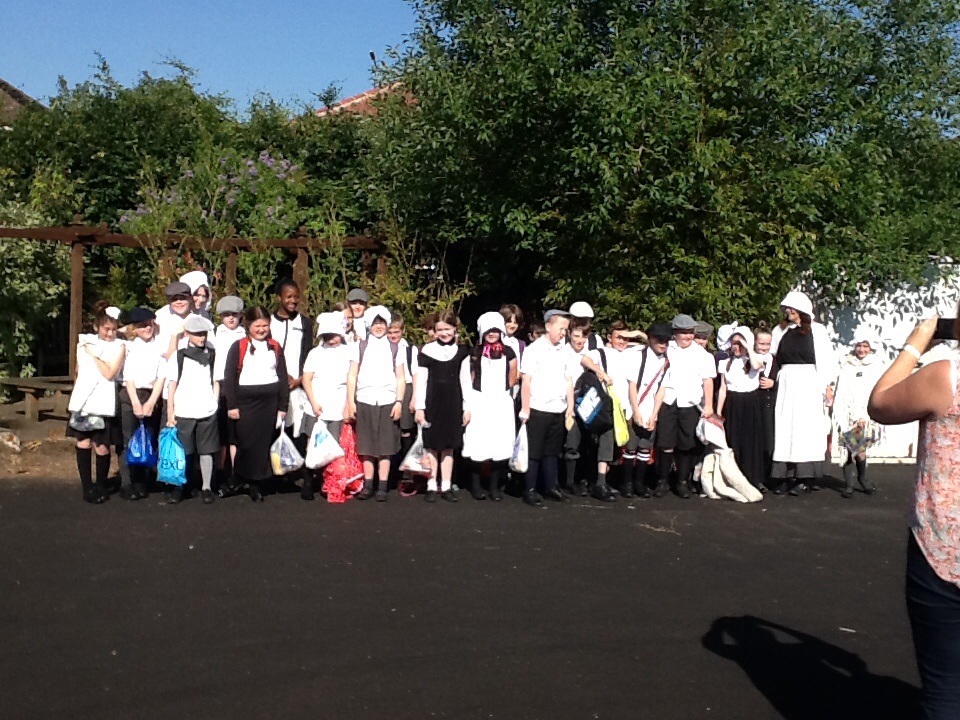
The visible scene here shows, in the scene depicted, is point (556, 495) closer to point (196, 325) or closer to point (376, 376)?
point (376, 376)

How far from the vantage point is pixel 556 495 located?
10.8 metres

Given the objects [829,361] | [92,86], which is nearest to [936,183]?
[829,361]

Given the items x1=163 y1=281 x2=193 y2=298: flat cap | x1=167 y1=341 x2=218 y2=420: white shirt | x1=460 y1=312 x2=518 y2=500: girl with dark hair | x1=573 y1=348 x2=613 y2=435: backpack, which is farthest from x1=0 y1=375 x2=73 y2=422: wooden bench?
x1=573 y1=348 x2=613 y2=435: backpack

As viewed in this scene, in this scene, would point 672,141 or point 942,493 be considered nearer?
point 942,493

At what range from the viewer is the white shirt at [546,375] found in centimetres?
1078

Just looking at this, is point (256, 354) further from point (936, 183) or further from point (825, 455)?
point (936, 183)

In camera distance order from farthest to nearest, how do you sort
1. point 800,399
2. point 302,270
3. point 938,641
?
point 302,270, point 800,399, point 938,641

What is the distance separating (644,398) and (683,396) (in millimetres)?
355

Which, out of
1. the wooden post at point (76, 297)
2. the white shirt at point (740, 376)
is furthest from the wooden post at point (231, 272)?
the white shirt at point (740, 376)

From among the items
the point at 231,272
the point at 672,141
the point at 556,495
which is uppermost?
the point at 672,141

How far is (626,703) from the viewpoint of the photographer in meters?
5.40

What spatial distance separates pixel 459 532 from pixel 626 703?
12.6 ft

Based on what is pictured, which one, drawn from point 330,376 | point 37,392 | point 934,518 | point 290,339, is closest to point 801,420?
point 330,376

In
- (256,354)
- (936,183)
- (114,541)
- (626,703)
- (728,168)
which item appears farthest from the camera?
(936,183)
